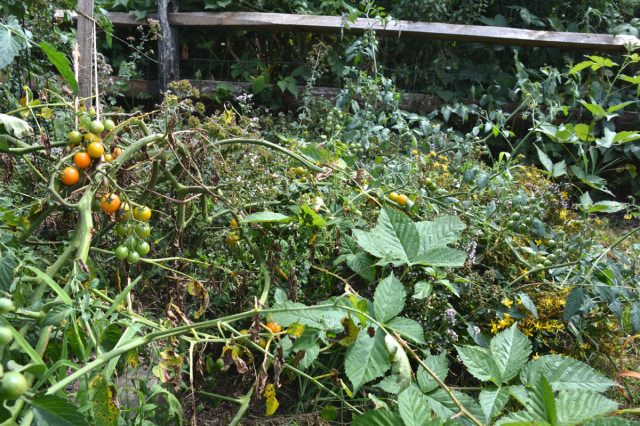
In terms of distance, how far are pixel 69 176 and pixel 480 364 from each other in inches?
48.4

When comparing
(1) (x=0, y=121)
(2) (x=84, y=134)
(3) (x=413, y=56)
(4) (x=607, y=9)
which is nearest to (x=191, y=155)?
(2) (x=84, y=134)

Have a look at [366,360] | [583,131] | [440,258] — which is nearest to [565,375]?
[440,258]

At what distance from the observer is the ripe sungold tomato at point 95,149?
1426mm

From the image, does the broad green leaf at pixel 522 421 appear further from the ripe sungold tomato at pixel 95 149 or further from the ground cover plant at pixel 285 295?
the ripe sungold tomato at pixel 95 149

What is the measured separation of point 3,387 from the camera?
75cm

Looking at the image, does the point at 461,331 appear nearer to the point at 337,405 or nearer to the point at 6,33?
the point at 337,405

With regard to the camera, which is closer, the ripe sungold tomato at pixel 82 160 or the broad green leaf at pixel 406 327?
the broad green leaf at pixel 406 327

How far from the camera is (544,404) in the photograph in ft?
3.25

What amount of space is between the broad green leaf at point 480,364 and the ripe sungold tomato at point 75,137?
3.95 feet

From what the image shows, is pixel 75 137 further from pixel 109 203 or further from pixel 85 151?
pixel 109 203

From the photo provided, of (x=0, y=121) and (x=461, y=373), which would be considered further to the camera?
(x=461, y=373)

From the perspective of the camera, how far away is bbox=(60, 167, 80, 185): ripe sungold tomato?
1.43 m

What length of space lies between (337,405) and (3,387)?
1145 mm

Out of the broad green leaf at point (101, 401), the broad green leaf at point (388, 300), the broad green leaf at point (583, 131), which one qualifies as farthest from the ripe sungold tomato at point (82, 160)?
the broad green leaf at point (583, 131)
